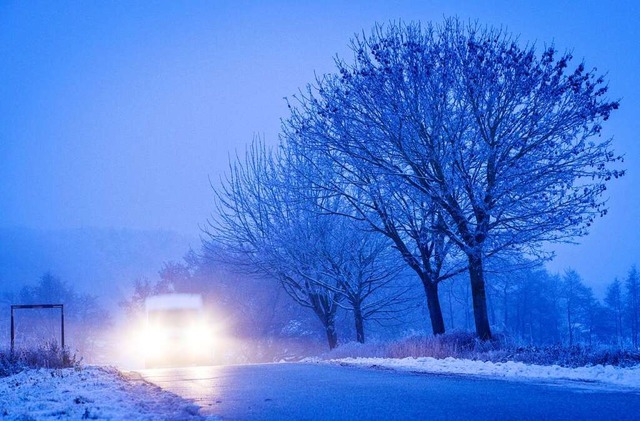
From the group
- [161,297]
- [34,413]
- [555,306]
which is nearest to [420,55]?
[34,413]

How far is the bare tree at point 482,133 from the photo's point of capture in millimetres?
15258

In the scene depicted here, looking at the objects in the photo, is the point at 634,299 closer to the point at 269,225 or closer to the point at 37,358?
the point at 269,225

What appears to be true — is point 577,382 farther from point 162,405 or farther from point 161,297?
point 161,297

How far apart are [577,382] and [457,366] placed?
130 inches

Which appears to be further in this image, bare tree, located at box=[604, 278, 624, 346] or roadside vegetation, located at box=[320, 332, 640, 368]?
bare tree, located at box=[604, 278, 624, 346]

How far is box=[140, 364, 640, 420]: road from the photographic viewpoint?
18.0ft

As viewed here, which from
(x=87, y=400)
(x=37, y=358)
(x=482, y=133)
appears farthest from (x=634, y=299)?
(x=87, y=400)

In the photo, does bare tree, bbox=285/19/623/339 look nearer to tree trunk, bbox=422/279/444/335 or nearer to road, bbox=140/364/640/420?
tree trunk, bbox=422/279/444/335

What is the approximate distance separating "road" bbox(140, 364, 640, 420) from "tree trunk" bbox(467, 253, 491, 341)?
695 cm

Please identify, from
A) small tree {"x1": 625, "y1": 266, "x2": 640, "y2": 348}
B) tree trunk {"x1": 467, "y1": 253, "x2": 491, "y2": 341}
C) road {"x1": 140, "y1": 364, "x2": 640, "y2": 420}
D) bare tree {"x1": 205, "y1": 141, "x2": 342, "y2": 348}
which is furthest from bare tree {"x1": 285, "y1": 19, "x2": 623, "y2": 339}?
small tree {"x1": 625, "y1": 266, "x2": 640, "y2": 348}

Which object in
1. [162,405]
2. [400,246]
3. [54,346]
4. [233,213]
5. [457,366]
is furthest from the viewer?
[233,213]

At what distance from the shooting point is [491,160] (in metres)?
16.0

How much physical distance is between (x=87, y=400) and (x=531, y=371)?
257 inches

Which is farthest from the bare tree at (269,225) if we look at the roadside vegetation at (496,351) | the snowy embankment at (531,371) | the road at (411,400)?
the road at (411,400)
